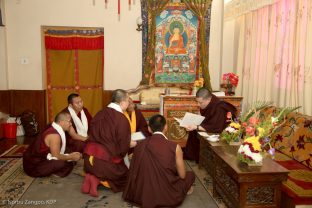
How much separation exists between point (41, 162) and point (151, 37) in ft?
11.1

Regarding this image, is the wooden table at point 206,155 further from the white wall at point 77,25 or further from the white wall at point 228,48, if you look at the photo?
the white wall at point 228,48

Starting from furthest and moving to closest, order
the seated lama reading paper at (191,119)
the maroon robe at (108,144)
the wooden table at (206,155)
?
1. the seated lama reading paper at (191,119)
2. the wooden table at (206,155)
3. the maroon robe at (108,144)

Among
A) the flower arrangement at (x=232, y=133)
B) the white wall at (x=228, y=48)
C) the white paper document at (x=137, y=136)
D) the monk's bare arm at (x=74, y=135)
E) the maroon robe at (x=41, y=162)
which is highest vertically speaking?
the white wall at (x=228, y=48)

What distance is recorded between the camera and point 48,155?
389 cm

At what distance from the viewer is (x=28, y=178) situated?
3869 mm

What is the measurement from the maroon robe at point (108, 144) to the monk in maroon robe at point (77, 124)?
3.49 ft

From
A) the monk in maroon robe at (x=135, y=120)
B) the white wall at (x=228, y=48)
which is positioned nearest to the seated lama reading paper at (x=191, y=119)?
the monk in maroon robe at (x=135, y=120)

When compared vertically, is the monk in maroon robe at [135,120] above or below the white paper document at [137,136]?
above

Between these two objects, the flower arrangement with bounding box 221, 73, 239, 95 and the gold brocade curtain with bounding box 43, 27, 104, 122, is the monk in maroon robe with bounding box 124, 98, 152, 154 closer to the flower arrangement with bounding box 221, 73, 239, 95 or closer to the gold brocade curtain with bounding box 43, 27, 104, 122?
the flower arrangement with bounding box 221, 73, 239, 95

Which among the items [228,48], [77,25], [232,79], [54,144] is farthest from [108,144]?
[228,48]

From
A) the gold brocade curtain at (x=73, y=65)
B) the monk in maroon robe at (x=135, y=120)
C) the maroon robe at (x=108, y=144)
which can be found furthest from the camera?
the gold brocade curtain at (x=73, y=65)

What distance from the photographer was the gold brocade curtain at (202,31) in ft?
20.0

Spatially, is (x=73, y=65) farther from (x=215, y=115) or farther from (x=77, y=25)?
(x=215, y=115)

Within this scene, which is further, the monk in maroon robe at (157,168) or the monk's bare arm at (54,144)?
the monk's bare arm at (54,144)
